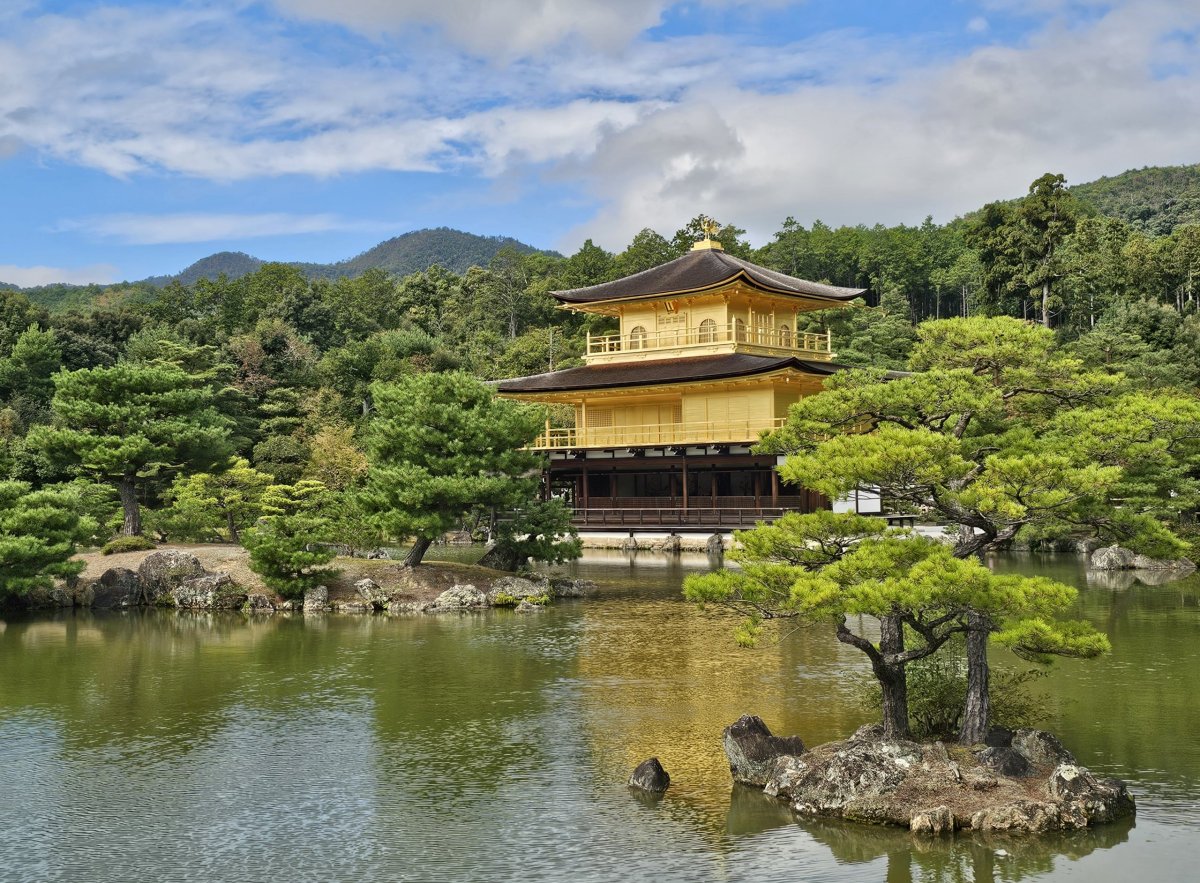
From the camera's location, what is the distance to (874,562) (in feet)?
31.3

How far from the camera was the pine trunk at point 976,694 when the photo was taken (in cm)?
1010

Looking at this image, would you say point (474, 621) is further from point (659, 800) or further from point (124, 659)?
point (659, 800)

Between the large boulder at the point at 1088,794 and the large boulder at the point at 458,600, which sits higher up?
the large boulder at the point at 458,600

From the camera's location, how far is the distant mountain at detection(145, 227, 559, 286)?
540 feet

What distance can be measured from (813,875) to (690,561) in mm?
22784

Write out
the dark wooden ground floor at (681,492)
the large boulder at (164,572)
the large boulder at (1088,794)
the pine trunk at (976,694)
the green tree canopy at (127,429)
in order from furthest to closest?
the dark wooden ground floor at (681,492) < the green tree canopy at (127,429) < the large boulder at (164,572) < the pine trunk at (976,694) < the large boulder at (1088,794)

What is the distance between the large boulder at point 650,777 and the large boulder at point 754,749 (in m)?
0.65

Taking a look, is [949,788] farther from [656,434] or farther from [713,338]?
[713,338]

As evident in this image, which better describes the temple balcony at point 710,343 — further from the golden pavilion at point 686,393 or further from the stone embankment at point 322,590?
the stone embankment at point 322,590

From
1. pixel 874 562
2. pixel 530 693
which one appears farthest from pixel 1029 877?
pixel 530 693

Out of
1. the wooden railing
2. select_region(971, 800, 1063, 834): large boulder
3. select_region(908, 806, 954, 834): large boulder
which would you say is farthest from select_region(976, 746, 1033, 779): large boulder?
the wooden railing

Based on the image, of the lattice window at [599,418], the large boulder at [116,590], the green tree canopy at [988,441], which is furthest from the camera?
the lattice window at [599,418]

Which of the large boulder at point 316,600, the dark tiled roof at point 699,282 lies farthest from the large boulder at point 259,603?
the dark tiled roof at point 699,282

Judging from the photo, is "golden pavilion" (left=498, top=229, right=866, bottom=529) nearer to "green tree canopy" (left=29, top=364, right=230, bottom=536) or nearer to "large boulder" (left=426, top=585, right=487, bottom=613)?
"large boulder" (left=426, top=585, right=487, bottom=613)
